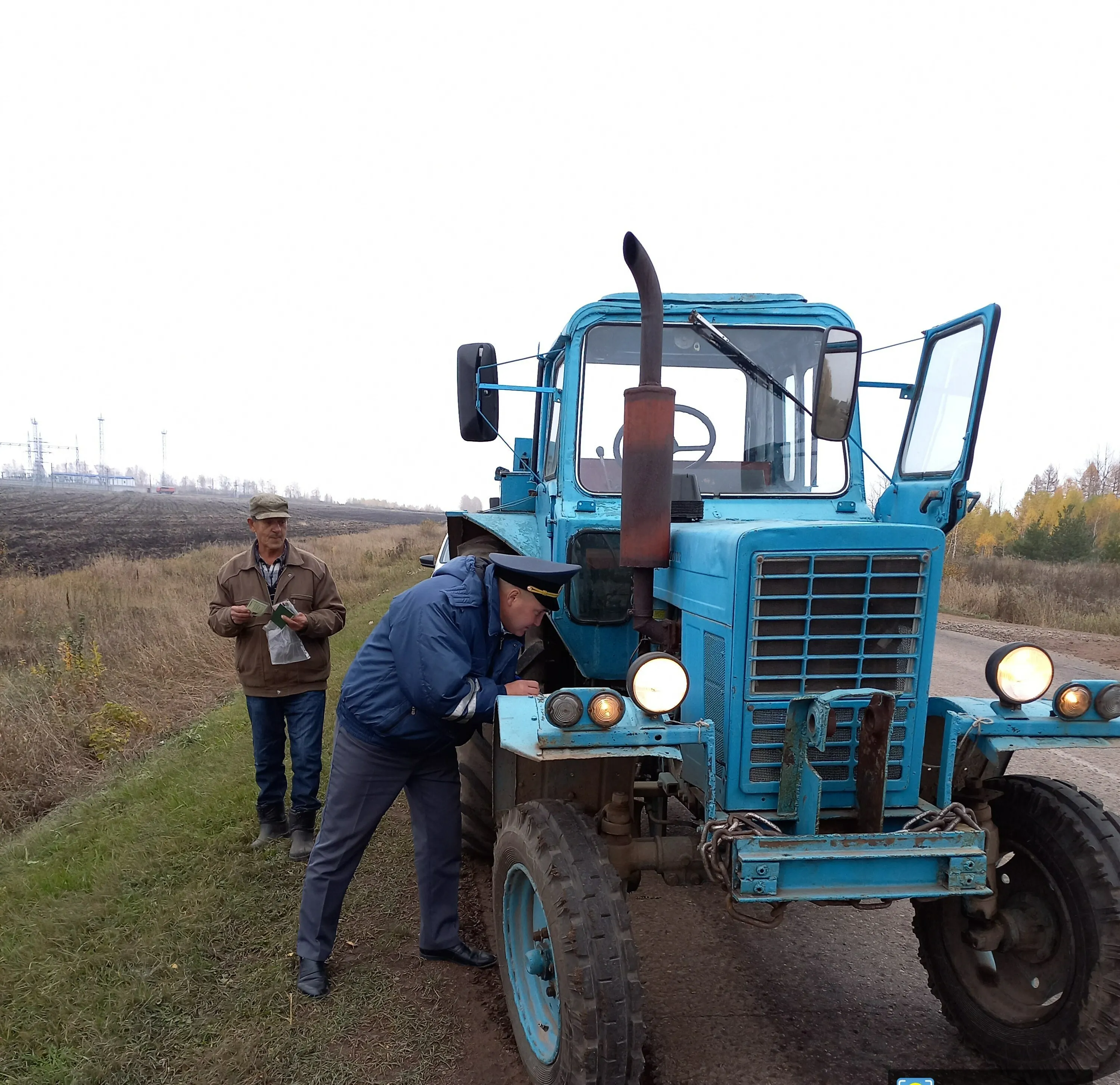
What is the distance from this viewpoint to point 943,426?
11.6 feet

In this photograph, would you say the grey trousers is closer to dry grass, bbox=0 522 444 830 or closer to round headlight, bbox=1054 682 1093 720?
round headlight, bbox=1054 682 1093 720

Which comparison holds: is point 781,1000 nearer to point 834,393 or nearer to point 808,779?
point 808,779

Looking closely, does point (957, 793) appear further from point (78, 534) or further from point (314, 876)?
point (78, 534)

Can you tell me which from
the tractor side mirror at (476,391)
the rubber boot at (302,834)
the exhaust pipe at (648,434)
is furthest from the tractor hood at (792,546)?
the rubber boot at (302,834)

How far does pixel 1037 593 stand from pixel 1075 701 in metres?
17.4

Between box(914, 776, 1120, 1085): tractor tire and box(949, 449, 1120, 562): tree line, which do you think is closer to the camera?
box(914, 776, 1120, 1085): tractor tire

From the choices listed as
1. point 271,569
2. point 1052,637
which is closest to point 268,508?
point 271,569

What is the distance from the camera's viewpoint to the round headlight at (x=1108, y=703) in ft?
8.98

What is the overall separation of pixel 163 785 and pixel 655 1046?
150 inches

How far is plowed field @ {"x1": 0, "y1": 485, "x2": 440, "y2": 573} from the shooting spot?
20786 mm

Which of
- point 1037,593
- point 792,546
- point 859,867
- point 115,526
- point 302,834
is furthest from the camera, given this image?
point 115,526

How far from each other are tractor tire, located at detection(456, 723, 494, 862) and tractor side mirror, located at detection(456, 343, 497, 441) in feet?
5.01

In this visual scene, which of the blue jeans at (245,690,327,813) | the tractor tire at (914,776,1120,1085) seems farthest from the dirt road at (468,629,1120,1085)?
the blue jeans at (245,690,327,813)

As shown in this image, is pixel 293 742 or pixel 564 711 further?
pixel 293 742
